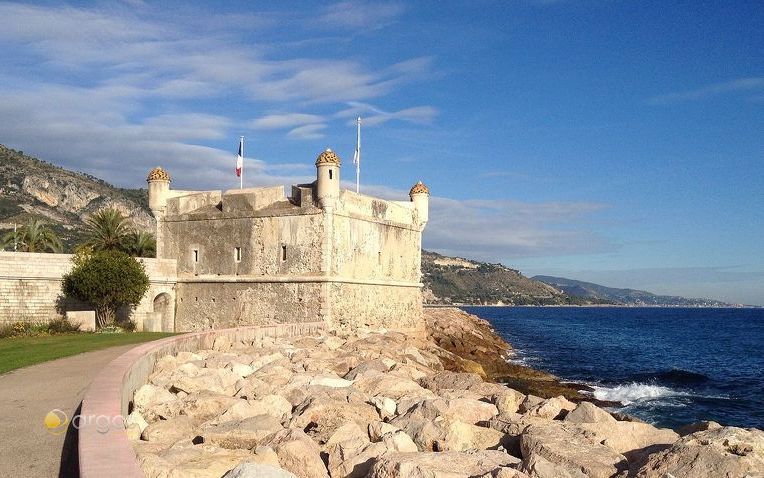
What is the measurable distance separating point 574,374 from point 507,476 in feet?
85.8

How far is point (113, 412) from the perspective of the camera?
20.3ft

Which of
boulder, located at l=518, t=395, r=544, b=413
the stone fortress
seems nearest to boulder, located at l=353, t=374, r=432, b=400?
boulder, located at l=518, t=395, r=544, b=413

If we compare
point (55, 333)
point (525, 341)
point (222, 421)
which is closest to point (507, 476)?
point (222, 421)

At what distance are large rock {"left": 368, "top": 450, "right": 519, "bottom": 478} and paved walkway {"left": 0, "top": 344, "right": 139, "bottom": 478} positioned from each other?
2.62 metres

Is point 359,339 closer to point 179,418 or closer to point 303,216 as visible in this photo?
point 303,216

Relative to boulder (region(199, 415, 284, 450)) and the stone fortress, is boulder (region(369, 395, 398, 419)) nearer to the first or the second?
boulder (region(199, 415, 284, 450))

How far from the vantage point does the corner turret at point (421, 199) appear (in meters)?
29.2

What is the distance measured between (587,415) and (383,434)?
2.82 metres

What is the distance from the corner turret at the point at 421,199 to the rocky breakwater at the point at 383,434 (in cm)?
1700

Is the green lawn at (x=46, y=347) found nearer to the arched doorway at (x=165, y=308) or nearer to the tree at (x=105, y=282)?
the tree at (x=105, y=282)

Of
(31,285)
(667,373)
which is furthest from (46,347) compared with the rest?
(667,373)

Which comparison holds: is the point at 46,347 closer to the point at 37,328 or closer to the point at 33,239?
the point at 37,328

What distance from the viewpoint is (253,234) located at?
→ 80.5 feet

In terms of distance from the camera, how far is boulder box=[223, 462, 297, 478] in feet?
18.1
